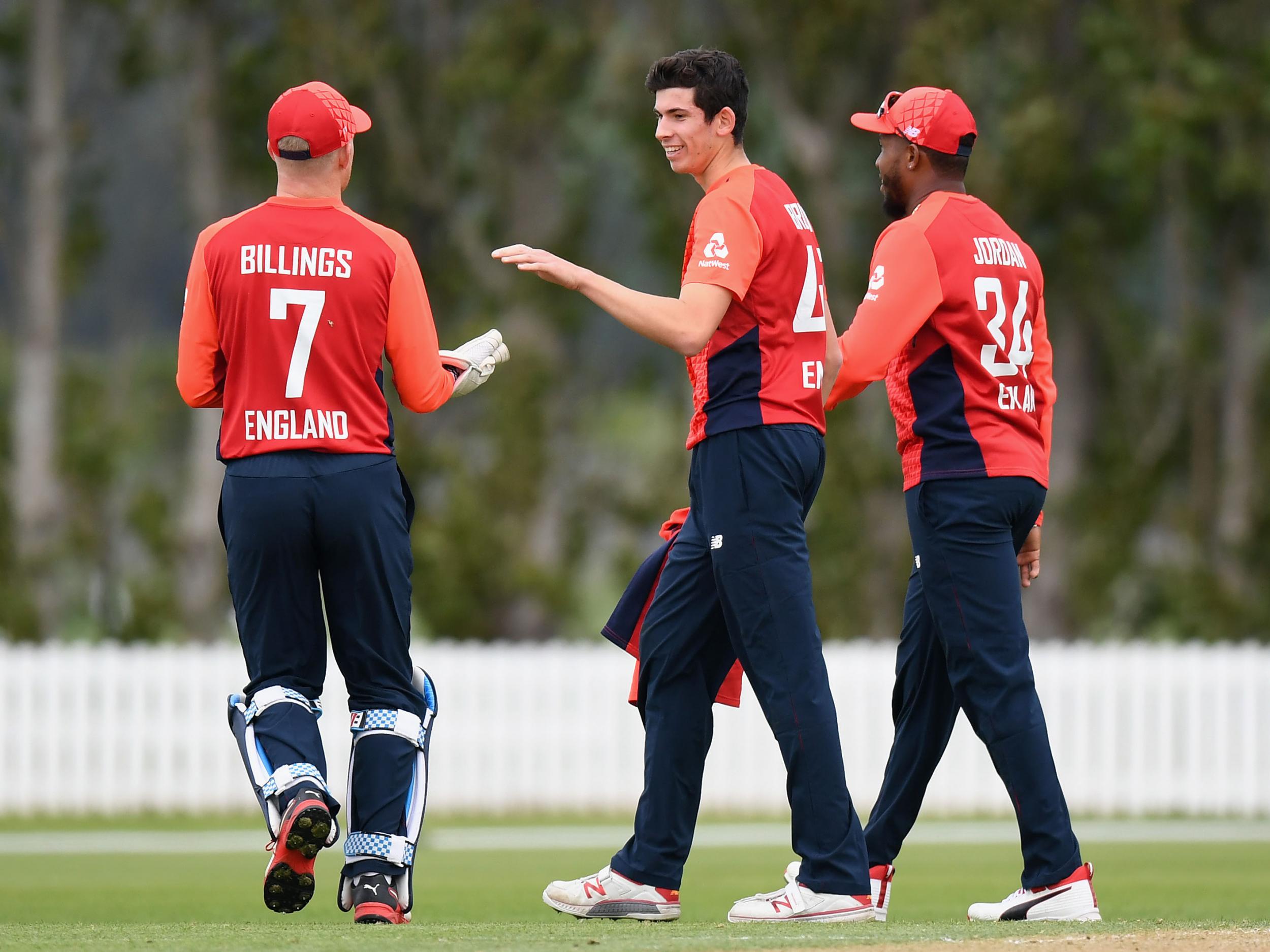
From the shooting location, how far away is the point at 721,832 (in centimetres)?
1243

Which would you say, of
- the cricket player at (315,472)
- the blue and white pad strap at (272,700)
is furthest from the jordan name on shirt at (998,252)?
the blue and white pad strap at (272,700)

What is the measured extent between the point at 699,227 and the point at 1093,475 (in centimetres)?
1329

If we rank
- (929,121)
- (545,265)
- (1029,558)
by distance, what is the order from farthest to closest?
(1029,558), (929,121), (545,265)

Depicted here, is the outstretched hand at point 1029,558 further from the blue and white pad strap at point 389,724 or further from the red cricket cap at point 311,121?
the red cricket cap at point 311,121

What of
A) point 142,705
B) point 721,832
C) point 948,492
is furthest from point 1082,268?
point 948,492

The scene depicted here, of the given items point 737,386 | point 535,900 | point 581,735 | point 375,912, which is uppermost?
point 737,386

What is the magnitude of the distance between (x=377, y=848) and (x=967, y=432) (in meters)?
2.02

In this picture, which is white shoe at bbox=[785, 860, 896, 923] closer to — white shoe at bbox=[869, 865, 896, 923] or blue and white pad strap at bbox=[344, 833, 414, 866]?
white shoe at bbox=[869, 865, 896, 923]

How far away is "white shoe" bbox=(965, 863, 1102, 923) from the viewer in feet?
16.5

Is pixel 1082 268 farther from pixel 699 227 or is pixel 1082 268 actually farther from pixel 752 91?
pixel 699 227

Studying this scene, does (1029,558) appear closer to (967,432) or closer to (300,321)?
(967,432)

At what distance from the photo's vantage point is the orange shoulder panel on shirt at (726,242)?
4.89 metres

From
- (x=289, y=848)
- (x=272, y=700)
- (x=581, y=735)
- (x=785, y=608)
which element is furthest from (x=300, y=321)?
(x=581, y=735)

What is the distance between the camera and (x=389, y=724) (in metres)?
5.13
